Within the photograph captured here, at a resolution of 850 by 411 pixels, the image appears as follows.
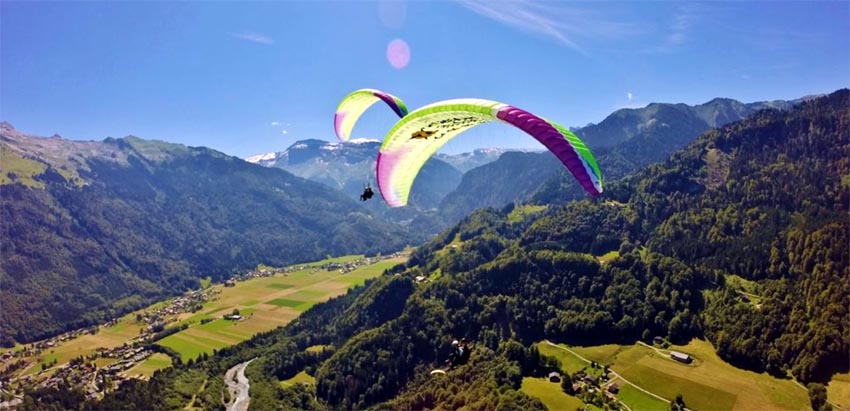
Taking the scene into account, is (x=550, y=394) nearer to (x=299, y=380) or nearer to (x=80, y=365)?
(x=299, y=380)

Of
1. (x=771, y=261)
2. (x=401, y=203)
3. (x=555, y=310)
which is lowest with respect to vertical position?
(x=555, y=310)

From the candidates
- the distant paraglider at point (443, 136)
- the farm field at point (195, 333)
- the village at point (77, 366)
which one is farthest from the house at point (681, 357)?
the village at point (77, 366)

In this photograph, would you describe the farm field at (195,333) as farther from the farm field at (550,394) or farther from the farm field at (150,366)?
the farm field at (550,394)

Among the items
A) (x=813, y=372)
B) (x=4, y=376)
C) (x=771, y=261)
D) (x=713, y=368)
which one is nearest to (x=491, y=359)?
(x=713, y=368)

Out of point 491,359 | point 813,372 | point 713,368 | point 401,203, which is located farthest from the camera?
point 491,359

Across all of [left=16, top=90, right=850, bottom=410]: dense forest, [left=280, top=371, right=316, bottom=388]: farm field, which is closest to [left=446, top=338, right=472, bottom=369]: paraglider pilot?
[left=16, top=90, right=850, bottom=410]: dense forest

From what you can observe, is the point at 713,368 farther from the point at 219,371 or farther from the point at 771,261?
the point at 219,371

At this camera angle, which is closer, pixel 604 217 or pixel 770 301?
pixel 770 301
